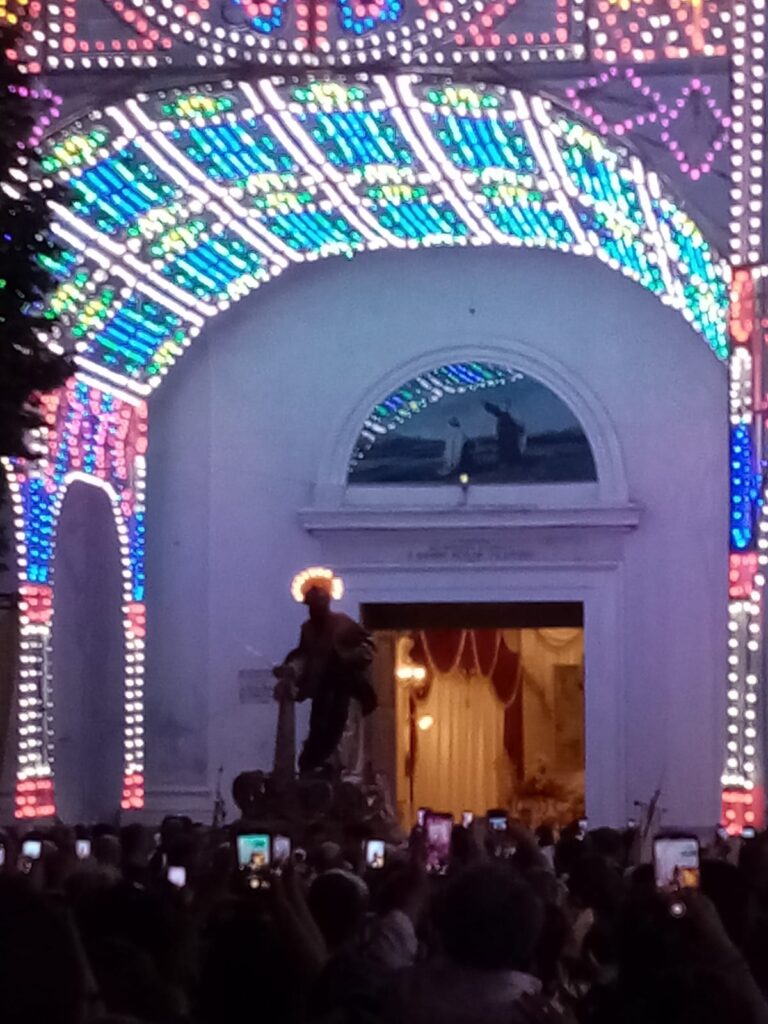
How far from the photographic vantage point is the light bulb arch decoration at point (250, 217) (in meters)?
16.9

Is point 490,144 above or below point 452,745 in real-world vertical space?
above

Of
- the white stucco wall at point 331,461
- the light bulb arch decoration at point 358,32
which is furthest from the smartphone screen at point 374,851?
the white stucco wall at point 331,461

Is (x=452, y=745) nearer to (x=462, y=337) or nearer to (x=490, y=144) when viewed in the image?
(x=462, y=337)

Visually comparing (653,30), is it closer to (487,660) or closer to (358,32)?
(358,32)

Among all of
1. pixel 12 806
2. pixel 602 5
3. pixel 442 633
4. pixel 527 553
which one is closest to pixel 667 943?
pixel 602 5

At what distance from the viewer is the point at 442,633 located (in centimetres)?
2683

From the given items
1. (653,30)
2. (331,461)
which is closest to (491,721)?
(331,461)

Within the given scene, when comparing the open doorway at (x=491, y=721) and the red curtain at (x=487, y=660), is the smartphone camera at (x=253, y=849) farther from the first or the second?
the red curtain at (x=487, y=660)

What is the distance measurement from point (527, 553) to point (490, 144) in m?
4.86

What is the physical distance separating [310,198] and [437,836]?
9.74 metres

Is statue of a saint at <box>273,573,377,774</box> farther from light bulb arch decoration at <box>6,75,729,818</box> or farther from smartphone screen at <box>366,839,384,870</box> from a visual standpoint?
light bulb arch decoration at <box>6,75,729,818</box>

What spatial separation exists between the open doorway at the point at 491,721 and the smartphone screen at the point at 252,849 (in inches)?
635

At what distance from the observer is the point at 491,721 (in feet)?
91.9

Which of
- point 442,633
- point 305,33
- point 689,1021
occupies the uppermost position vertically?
point 305,33
